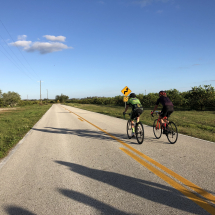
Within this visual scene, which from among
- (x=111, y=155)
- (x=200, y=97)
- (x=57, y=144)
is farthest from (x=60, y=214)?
(x=200, y=97)

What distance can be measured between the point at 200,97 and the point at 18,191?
29.1 m

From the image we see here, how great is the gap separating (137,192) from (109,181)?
27.0 inches

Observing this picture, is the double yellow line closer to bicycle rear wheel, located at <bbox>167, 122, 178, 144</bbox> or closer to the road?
the road

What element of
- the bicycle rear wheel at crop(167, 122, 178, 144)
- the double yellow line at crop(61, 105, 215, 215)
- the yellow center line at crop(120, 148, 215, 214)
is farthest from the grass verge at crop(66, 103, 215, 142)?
the yellow center line at crop(120, 148, 215, 214)

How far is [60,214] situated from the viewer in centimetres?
273

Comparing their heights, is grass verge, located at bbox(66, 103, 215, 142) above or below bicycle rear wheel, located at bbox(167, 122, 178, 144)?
below

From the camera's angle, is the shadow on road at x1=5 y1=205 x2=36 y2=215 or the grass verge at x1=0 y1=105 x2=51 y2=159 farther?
the grass verge at x1=0 y1=105 x2=51 y2=159

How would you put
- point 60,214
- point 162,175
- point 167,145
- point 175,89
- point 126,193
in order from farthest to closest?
point 175,89, point 167,145, point 162,175, point 126,193, point 60,214

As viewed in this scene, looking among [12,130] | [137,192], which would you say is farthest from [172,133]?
[12,130]

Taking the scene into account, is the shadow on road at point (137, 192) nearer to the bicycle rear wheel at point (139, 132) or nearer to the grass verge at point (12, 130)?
the bicycle rear wheel at point (139, 132)

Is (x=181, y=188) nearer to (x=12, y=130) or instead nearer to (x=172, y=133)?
(x=172, y=133)

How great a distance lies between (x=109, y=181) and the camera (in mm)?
3775

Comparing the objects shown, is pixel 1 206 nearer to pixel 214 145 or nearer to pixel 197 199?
pixel 197 199

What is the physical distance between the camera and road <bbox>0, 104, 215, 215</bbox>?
9.43 feet
